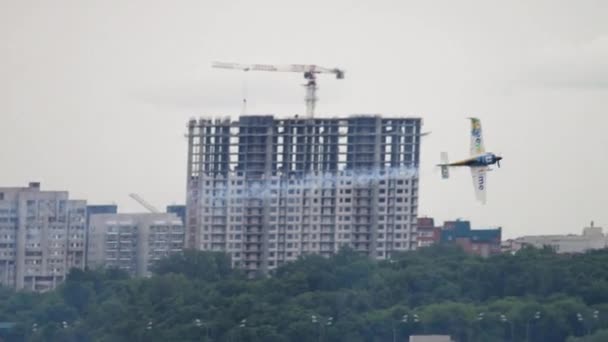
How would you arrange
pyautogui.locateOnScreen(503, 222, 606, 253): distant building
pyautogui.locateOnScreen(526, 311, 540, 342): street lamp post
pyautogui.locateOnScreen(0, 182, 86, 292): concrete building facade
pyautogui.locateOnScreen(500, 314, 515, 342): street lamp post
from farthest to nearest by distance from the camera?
pyautogui.locateOnScreen(503, 222, 606, 253): distant building → pyautogui.locateOnScreen(0, 182, 86, 292): concrete building facade → pyautogui.locateOnScreen(526, 311, 540, 342): street lamp post → pyautogui.locateOnScreen(500, 314, 515, 342): street lamp post

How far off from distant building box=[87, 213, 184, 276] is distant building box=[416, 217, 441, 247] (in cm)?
3282

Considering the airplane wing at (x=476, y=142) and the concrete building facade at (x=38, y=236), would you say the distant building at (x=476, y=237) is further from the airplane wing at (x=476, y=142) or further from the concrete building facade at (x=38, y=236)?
the airplane wing at (x=476, y=142)

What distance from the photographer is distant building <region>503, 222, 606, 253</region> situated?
18215cm

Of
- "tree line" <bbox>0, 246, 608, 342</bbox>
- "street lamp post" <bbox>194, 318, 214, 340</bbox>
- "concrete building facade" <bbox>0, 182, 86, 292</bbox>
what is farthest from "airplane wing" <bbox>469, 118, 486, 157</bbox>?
"concrete building facade" <bbox>0, 182, 86, 292</bbox>

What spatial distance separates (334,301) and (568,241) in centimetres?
6974

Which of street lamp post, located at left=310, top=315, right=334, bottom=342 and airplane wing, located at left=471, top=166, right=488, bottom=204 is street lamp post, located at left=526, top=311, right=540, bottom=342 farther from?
airplane wing, located at left=471, top=166, right=488, bottom=204

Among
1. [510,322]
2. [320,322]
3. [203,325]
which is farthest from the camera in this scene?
[510,322]

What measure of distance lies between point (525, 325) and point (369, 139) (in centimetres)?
3706

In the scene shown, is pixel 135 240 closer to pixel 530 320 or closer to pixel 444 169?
pixel 530 320

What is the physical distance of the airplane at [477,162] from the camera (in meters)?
86.2

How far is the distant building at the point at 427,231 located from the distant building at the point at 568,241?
5.53m

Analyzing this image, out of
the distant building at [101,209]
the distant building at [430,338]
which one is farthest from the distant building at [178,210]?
the distant building at [430,338]

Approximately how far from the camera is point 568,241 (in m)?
187

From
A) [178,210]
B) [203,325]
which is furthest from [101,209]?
[203,325]
